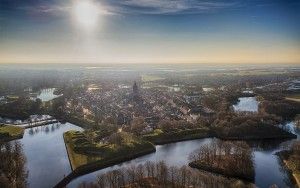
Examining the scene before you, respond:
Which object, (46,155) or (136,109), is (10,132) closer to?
(46,155)

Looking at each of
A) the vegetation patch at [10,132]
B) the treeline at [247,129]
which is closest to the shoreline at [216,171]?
the treeline at [247,129]

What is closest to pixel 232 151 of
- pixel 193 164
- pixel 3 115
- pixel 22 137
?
pixel 193 164

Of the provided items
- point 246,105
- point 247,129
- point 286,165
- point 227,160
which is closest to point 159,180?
point 227,160

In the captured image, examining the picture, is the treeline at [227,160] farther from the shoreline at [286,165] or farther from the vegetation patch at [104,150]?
the vegetation patch at [104,150]

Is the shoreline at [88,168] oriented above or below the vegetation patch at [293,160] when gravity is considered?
below

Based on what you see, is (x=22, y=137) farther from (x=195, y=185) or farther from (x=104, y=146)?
(x=195, y=185)

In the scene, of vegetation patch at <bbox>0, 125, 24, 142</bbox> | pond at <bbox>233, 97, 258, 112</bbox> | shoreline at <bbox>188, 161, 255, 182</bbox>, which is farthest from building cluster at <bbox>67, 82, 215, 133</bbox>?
shoreline at <bbox>188, 161, 255, 182</bbox>
